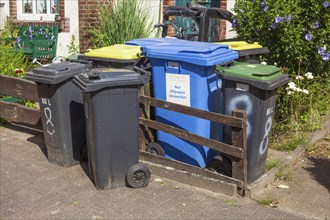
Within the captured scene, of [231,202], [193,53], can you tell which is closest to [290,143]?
[231,202]

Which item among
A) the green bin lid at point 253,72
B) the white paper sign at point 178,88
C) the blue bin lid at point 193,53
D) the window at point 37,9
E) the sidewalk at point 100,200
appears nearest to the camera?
the sidewalk at point 100,200

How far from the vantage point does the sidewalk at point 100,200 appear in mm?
4145

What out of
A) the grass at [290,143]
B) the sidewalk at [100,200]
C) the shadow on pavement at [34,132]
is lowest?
the sidewalk at [100,200]

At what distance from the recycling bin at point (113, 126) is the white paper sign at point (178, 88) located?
1.47 ft

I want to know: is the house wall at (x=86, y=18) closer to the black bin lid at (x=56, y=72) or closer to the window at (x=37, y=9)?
the window at (x=37, y=9)

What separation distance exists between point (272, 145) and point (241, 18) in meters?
1.78

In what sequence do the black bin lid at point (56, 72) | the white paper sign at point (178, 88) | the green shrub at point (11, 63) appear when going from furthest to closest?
the green shrub at point (11, 63)
the black bin lid at point (56, 72)
the white paper sign at point (178, 88)

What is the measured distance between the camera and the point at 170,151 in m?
5.07

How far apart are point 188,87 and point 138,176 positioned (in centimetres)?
103

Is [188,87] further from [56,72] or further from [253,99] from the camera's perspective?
[56,72]

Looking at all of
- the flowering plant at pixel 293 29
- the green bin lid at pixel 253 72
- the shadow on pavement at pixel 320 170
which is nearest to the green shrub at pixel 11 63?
the flowering plant at pixel 293 29

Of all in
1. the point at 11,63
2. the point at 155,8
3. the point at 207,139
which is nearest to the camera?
the point at 207,139

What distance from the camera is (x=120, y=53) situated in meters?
5.25

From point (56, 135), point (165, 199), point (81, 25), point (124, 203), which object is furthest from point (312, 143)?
point (81, 25)
